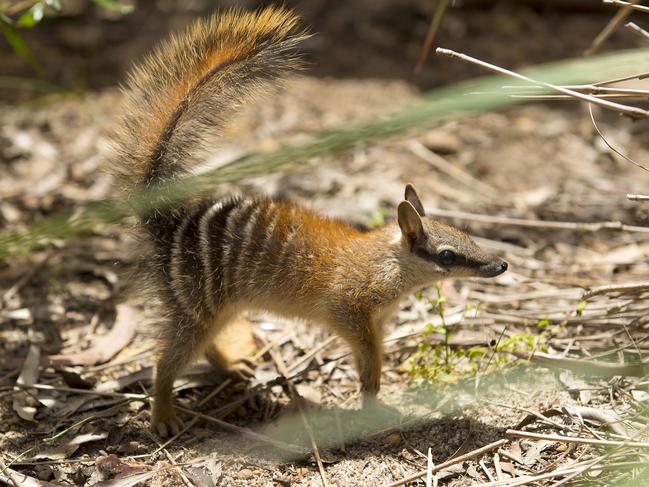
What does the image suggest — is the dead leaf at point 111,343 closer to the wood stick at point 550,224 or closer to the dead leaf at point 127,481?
the dead leaf at point 127,481

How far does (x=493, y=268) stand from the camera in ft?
13.4

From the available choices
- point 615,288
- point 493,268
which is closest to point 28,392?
point 493,268

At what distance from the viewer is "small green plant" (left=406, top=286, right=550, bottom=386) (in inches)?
158

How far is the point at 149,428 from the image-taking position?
13.1ft

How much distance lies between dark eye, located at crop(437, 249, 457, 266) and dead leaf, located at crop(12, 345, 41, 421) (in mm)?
2316

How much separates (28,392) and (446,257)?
2.38 meters

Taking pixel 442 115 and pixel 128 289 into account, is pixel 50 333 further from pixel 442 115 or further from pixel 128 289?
pixel 442 115

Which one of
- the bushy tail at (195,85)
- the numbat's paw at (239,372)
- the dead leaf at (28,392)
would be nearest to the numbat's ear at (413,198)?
the bushy tail at (195,85)

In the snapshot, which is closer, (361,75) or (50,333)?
→ (50,333)

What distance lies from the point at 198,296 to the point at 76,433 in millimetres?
927

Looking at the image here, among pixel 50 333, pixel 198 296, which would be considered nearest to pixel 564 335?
pixel 198 296

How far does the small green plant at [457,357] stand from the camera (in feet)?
13.2

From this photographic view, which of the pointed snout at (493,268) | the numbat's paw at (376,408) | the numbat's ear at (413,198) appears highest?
the numbat's ear at (413,198)

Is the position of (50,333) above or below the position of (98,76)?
below
